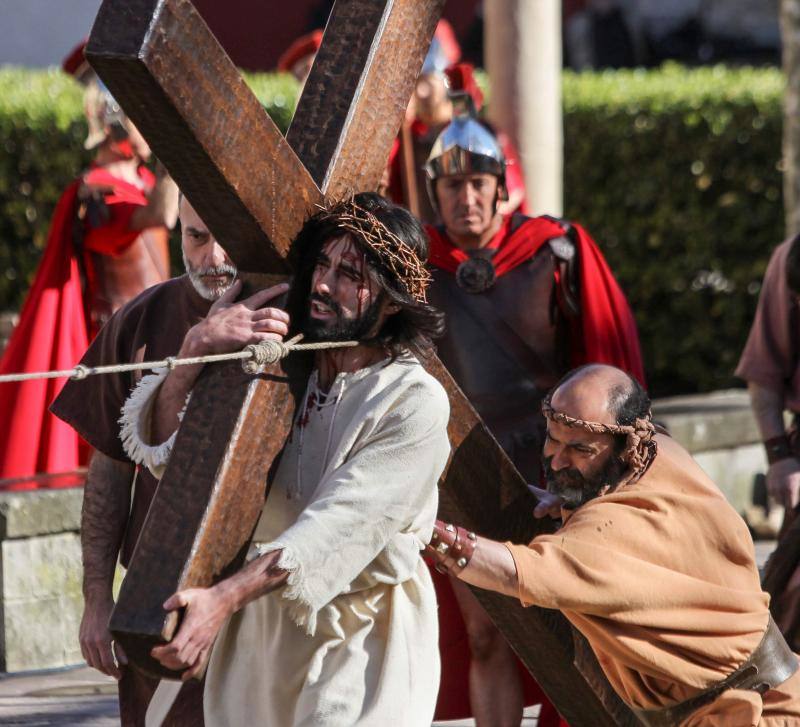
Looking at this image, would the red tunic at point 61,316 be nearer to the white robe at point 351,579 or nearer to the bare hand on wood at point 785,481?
the bare hand on wood at point 785,481

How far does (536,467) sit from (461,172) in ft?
3.10

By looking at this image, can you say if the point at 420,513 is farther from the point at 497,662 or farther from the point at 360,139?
the point at 497,662

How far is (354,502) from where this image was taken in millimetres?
3100

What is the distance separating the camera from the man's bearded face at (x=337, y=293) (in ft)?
10.6

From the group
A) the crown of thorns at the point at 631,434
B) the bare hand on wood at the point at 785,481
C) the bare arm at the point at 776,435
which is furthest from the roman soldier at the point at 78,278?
the crown of thorns at the point at 631,434

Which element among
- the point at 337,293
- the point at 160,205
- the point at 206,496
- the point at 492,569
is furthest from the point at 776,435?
the point at 206,496

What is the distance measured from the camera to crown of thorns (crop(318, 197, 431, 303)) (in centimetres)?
323

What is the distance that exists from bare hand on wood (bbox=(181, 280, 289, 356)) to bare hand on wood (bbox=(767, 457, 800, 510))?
2.81 m

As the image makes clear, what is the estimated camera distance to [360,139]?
3375mm

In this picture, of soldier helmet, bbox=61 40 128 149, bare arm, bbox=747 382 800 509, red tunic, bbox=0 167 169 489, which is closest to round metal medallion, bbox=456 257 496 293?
bare arm, bbox=747 382 800 509

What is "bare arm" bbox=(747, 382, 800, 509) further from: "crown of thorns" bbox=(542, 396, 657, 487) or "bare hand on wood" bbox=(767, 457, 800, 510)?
"crown of thorns" bbox=(542, 396, 657, 487)

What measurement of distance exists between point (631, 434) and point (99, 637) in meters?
1.25

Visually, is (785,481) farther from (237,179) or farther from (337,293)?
(237,179)

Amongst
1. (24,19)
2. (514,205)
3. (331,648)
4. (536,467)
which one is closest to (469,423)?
(331,648)
